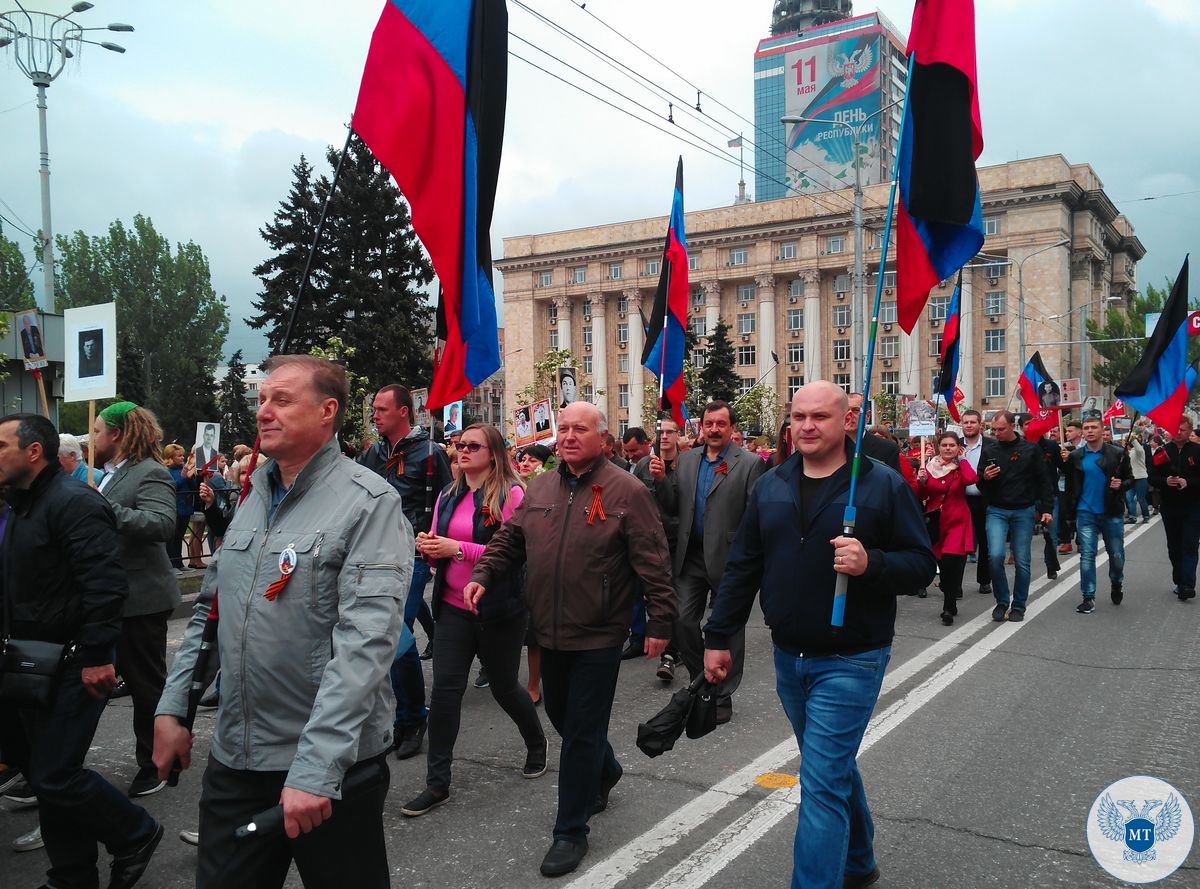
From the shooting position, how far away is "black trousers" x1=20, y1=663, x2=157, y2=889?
11.4 feet

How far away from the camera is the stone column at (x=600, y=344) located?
89.9 m

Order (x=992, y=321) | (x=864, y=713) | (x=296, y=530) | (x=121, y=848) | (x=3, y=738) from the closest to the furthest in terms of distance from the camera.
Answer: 1. (x=296, y=530)
2. (x=864, y=713)
3. (x=121, y=848)
4. (x=3, y=738)
5. (x=992, y=321)

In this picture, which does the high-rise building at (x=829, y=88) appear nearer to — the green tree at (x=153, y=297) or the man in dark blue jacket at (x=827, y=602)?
the green tree at (x=153, y=297)

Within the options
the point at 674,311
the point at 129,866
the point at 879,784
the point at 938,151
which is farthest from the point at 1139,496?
the point at 129,866

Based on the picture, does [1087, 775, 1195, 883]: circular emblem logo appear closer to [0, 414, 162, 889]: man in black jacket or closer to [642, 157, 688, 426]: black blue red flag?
[0, 414, 162, 889]: man in black jacket

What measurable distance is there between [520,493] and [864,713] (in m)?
2.46

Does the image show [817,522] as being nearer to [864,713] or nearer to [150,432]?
[864,713]

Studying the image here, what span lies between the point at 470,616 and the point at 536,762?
0.87 m

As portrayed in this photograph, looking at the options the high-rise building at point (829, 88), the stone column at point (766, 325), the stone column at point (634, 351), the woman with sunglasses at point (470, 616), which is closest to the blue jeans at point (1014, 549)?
the woman with sunglasses at point (470, 616)

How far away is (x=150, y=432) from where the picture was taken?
4887 millimetres

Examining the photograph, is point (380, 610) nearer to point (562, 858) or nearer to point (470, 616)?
point (562, 858)

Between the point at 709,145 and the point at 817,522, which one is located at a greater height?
the point at 709,145

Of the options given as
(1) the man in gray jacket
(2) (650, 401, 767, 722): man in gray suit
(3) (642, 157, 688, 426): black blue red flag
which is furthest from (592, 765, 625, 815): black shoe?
(3) (642, 157, 688, 426): black blue red flag

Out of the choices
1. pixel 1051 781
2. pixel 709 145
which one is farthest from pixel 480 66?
pixel 709 145
